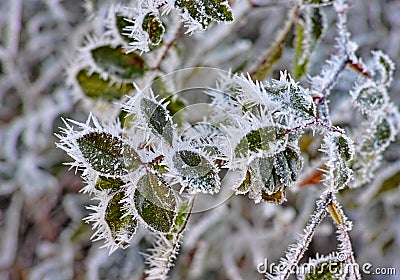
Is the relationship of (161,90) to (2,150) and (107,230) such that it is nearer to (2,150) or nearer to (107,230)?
(107,230)

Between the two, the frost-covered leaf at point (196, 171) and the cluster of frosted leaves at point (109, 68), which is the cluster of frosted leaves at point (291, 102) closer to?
the frost-covered leaf at point (196, 171)

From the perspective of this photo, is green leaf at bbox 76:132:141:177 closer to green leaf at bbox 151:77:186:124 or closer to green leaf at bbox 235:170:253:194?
green leaf at bbox 235:170:253:194

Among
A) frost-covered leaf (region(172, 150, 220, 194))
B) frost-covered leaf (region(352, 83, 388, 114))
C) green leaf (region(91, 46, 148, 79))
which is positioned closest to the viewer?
frost-covered leaf (region(172, 150, 220, 194))

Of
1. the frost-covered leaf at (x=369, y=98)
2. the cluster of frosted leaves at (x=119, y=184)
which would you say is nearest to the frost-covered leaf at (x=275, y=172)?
the cluster of frosted leaves at (x=119, y=184)

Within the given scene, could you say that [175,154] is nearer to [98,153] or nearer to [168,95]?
[98,153]

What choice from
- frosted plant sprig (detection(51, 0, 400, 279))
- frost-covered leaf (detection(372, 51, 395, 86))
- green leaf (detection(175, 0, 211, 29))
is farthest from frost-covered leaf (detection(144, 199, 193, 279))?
frost-covered leaf (detection(372, 51, 395, 86))

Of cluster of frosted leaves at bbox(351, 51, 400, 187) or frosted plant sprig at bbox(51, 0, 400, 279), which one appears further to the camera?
cluster of frosted leaves at bbox(351, 51, 400, 187)

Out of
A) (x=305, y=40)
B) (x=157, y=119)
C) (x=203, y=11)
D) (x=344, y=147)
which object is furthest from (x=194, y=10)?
(x=305, y=40)
